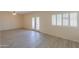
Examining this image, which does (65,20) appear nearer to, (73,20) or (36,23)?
(73,20)

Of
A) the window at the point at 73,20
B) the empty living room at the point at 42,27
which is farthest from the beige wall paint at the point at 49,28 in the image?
the window at the point at 73,20

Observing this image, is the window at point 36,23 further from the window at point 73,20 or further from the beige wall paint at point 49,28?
the window at point 73,20

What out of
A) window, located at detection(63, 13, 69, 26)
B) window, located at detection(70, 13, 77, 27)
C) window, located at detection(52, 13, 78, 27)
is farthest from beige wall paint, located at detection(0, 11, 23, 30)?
window, located at detection(70, 13, 77, 27)

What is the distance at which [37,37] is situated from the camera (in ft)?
6.86

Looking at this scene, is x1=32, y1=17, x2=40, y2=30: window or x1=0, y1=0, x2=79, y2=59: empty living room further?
x1=32, y1=17, x2=40, y2=30: window

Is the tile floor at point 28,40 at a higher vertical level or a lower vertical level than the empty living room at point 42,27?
lower

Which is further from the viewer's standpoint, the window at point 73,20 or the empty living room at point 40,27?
the window at point 73,20

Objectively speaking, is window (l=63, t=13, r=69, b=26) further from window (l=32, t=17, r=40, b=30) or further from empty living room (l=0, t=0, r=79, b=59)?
window (l=32, t=17, r=40, b=30)

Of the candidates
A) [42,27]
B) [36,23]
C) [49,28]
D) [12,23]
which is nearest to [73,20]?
[49,28]

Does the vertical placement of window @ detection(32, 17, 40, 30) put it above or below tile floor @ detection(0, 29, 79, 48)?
above
